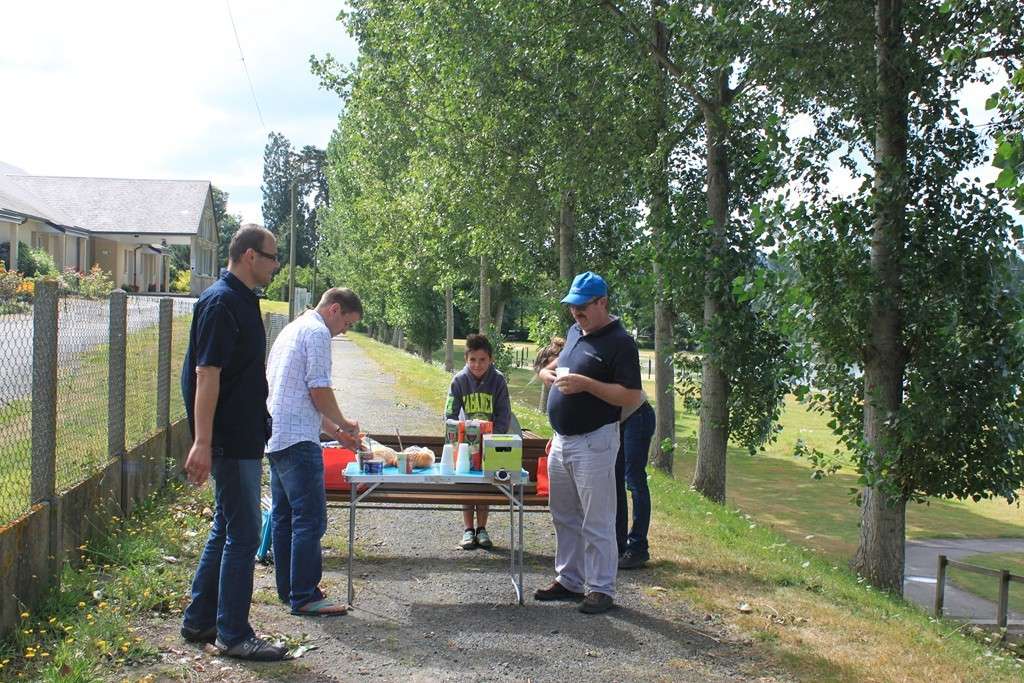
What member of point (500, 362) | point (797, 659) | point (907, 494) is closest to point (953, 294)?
point (907, 494)

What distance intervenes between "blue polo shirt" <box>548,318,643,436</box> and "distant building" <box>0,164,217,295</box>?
1569 inches

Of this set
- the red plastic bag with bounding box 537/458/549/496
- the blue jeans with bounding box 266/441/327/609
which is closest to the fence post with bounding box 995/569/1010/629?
the red plastic bag with bounding box 537/458/549/496

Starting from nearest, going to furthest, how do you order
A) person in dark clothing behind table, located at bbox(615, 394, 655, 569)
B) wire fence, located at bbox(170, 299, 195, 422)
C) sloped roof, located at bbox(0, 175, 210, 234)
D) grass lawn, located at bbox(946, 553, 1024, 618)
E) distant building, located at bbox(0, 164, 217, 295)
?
1. person in dark clothing behind table, located at bbox(615, 394, 655, 569)
2. wire fence, located at bbox(170, 299, 195, 422)
3. grass lawn, located at bbox(946, 553, 1024, 618)
4. distant building, located at bbox(0, 164, 217, 295)
5. sloped roof, located at bbox(0, 175, 210, 234)

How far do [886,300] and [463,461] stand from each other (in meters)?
7.44

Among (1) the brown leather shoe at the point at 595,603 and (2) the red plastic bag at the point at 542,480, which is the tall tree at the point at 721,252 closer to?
(2) the red plastic bag at the point at 542,480

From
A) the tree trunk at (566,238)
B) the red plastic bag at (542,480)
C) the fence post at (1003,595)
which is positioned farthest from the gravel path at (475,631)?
the tree trunk at (566,238)

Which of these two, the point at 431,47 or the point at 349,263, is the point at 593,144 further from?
the point at 349,263

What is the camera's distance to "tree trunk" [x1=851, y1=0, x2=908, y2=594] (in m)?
12.3

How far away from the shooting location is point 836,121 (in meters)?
15.5

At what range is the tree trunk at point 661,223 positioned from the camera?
1762cm

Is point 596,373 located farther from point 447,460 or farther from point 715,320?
point 715,320

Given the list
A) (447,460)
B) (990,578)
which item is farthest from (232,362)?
(990,578)

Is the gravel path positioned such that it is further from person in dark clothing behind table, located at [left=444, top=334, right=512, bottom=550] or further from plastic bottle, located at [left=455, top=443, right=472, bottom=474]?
person in dark clothing behind table, located at [left=444, top=334, right=512, bottom=550]

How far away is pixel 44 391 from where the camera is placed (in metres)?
6.18
